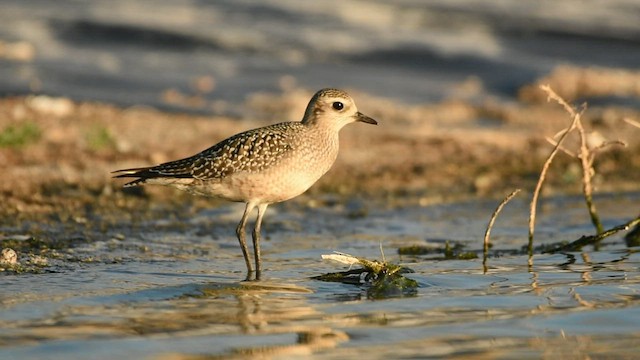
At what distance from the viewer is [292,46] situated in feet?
66.3

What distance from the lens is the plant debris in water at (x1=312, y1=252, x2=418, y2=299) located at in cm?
803

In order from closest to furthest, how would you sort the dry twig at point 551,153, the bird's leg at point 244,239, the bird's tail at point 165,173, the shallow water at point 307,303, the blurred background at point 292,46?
the shallow water at point 307,303
the dry twig at point 551,153
the bird's leg at point 244,239
the bird's tail at point 165,173
the blurred background at point 292,46

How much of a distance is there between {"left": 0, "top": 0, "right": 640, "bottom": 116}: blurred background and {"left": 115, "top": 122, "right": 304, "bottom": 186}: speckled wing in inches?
235

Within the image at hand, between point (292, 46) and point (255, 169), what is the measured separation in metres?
11.1

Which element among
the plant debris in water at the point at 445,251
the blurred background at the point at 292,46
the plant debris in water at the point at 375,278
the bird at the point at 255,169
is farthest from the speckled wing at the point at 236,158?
the blurred background at the point at 292,46

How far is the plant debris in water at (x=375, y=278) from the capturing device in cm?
803

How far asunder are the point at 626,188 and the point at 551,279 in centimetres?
475

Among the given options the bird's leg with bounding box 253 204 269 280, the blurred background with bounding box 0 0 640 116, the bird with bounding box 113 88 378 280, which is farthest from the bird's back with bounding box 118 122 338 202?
the blurred background with bounding box 0 0 640 116

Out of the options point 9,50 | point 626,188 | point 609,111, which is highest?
point 9,50

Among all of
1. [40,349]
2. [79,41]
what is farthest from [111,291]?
Result: [79,41]

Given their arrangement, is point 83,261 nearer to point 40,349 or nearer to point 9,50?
point 40,349

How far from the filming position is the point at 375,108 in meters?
16.2

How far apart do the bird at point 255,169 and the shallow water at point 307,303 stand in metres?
0.54

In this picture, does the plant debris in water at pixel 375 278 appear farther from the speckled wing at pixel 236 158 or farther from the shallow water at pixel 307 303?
the speckled wing at pixel 236 158
